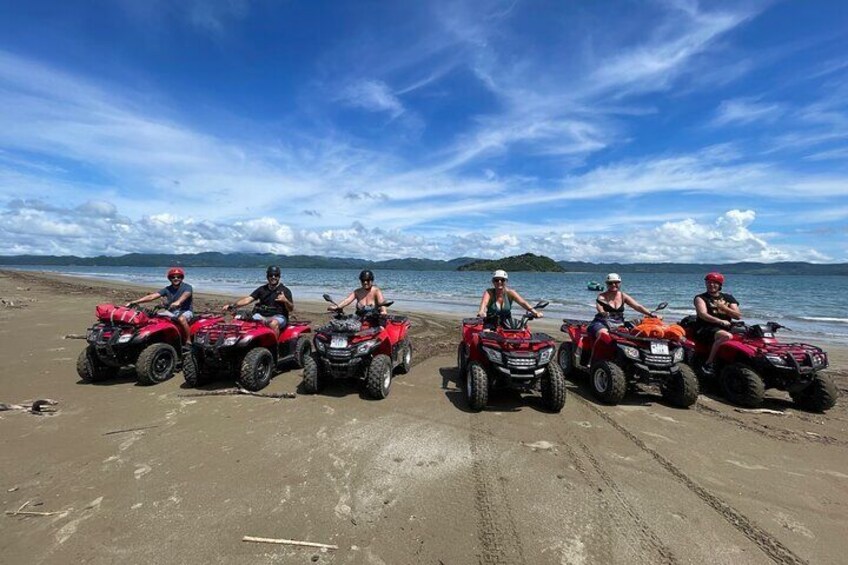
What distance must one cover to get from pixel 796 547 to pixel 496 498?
2.04 m

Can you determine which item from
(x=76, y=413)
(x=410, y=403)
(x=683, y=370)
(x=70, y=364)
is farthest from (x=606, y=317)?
(x=70, y=364)

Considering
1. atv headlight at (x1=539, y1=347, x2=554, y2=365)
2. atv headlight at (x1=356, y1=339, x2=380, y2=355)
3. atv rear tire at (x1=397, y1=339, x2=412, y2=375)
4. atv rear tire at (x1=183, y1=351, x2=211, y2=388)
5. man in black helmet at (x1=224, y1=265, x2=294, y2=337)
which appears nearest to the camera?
atv headlight at (x1=539, y1=347, x2=554, y2=365)

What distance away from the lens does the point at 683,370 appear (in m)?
5.85

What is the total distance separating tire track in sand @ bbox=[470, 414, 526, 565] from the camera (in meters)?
2.81

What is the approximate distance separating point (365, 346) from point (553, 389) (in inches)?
100

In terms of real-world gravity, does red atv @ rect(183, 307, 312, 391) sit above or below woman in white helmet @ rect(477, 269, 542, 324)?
below

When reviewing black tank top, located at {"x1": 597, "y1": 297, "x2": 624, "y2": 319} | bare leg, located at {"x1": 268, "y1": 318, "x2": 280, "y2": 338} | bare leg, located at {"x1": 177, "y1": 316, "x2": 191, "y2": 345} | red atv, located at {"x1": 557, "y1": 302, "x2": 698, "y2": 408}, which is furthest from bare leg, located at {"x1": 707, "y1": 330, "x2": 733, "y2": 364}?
bare leg, located at {"x1": 177, "y1": 316, "x2": 191, "y2": 345}

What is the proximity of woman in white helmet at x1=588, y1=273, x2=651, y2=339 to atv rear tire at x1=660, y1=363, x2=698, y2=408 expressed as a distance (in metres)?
1.31

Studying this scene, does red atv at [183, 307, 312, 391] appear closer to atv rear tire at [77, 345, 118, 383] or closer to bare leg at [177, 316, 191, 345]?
bare leg at [177, 316, 191, 345]

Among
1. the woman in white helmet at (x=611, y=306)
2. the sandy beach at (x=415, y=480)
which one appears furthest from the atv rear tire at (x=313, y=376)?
the woman in white helmet at (x=611, y=306)

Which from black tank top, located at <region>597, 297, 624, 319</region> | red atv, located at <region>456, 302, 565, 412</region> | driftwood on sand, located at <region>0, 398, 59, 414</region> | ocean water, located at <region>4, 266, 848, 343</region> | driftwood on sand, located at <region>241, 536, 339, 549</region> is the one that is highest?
black tank top, located at <region>597, 297, 624, 319</region>

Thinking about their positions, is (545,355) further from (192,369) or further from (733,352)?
(192,369)

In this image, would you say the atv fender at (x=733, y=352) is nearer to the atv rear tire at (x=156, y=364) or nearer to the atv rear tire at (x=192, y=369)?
the atv rear tire at (x=192, y=369)

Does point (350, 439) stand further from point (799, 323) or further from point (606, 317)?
point (799, 323)
